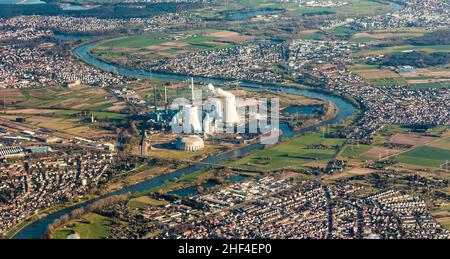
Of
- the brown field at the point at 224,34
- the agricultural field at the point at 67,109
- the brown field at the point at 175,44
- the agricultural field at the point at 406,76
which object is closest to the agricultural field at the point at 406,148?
the agricultural field at the point at 406,76

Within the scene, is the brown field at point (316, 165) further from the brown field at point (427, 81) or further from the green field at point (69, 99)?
the brown field at point (427, 81)

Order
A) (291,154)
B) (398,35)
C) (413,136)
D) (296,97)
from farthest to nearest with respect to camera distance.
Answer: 1. (398,35)
2. (296,97)
3. (413,136)
4. (291,154)

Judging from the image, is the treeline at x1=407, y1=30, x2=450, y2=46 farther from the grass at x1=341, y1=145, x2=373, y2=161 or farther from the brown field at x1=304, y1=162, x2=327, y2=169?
the brown field at x1=304, y1=162, x2=327, y2=169

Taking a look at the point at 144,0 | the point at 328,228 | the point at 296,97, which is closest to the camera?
Answer: the point at 328,228

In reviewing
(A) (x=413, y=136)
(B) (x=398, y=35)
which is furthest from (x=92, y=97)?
(B) (x=398, y=35)

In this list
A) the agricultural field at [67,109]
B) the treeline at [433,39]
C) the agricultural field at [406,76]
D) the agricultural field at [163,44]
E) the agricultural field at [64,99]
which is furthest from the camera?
the treeline at [433,39]

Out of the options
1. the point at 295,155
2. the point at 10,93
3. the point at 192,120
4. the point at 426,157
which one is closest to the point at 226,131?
the point at 192,120

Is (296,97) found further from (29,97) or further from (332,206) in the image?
(332,206)
